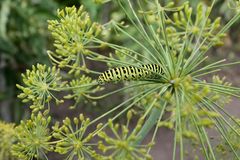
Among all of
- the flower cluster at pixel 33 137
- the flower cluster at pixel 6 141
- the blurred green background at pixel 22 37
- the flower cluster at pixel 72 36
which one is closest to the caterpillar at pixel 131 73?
the flower cluster at pixel 72 36

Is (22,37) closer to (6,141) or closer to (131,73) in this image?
(6,141)

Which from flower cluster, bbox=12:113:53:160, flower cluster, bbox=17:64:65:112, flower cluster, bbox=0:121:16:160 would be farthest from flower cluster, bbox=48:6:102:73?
flower cluster, bbox=0:121:16:160

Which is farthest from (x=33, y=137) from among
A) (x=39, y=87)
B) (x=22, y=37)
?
(x=22, y=37)

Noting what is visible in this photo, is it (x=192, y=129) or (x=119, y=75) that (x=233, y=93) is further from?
(x=119, y=75)

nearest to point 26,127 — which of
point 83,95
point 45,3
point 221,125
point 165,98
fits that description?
point 83,95

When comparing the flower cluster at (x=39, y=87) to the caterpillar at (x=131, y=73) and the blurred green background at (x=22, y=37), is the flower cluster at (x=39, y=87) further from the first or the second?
the blurred green background at (x=22, y=37)

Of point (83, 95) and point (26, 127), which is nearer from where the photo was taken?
point (26, 127)
